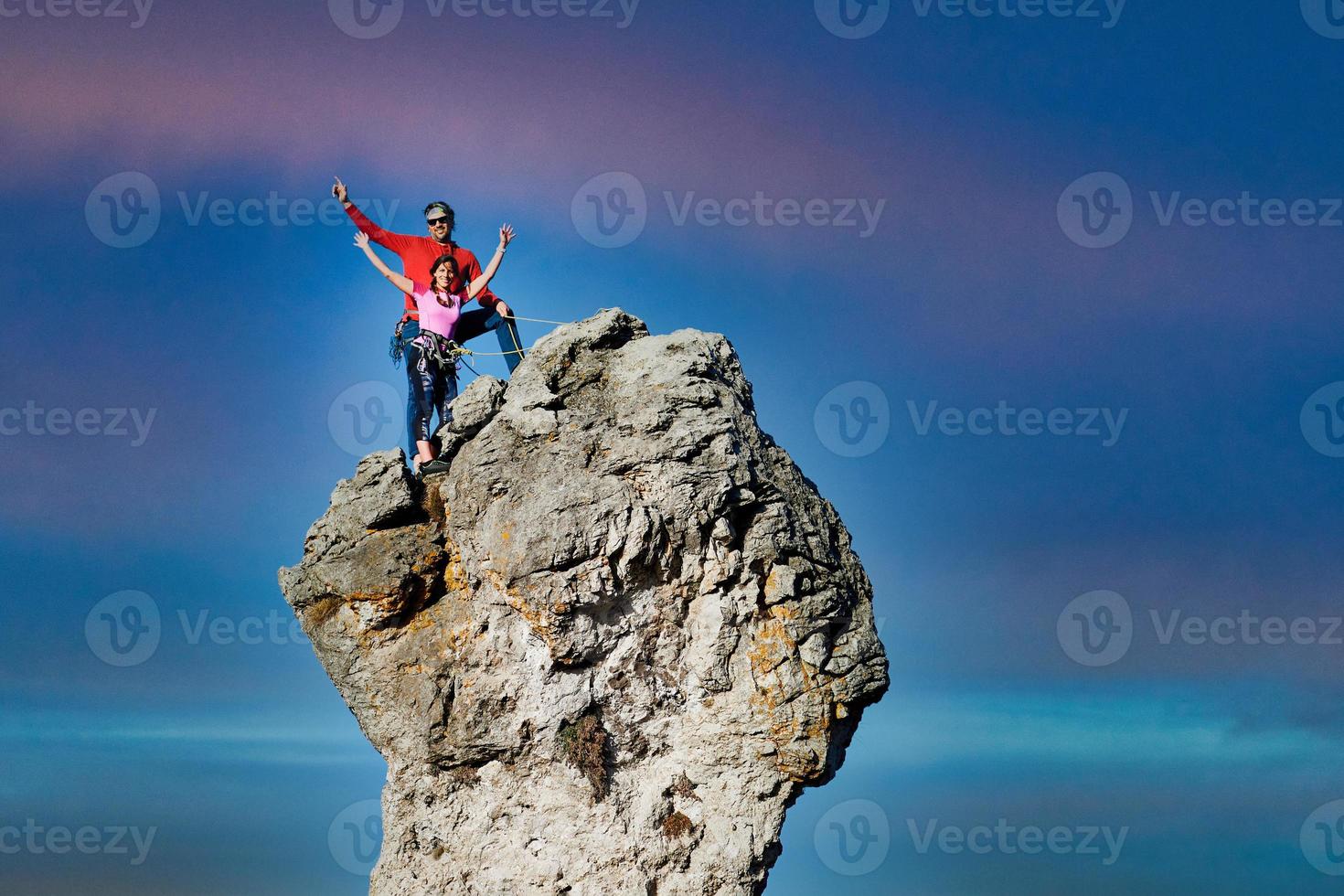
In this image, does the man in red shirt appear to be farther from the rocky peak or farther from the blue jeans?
the rocky peak

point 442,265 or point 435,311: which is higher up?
point 442,265

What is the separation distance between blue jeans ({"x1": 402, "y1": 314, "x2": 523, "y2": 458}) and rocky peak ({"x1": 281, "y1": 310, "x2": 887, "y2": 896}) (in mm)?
2223

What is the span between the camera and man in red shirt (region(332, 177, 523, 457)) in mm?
18891

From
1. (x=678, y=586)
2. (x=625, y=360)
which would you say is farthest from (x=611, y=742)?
(x=625, y=360)

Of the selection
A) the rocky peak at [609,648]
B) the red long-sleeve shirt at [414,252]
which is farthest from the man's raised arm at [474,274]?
the rocky peak at [609,648]

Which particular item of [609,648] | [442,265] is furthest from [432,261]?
[609,648]

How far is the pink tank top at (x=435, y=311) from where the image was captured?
61.9 feet

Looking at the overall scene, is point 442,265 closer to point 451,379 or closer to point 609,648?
point 451,379

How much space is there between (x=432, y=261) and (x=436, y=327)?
36.4 inches

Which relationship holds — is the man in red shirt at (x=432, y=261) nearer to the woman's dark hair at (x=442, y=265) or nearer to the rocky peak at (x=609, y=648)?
the woman's dark hair at (x=442, y=265)

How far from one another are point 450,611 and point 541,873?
10.3 feet

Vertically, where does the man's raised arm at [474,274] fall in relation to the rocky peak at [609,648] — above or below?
above

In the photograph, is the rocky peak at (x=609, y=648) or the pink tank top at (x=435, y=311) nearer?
the rocky peak at (x=609, y=648)

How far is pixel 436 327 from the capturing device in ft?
61.9
